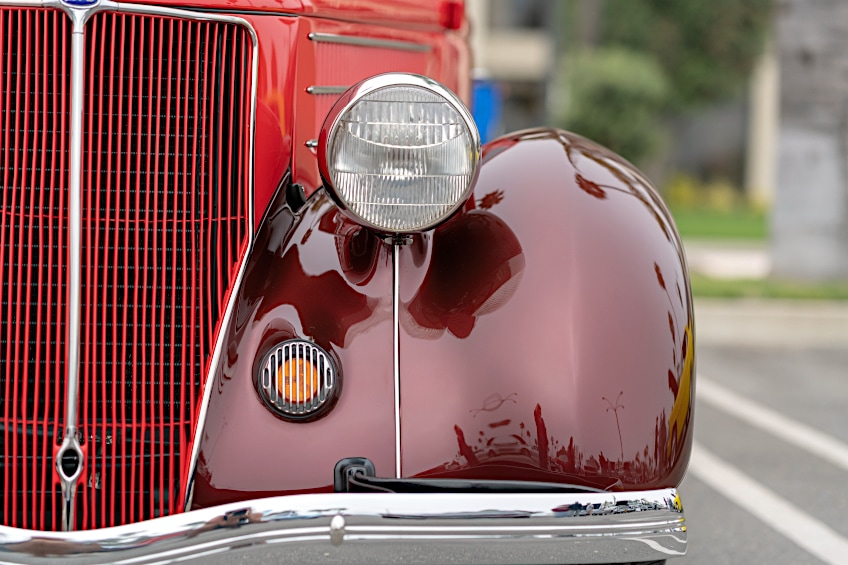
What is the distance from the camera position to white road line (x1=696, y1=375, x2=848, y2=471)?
4551 mm

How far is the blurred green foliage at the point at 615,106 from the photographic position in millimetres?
19703

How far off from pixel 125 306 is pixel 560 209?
2.96 ft

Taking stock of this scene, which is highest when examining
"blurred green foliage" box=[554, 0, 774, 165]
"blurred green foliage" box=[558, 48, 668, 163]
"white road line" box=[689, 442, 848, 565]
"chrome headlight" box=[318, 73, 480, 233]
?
"blurred green foliage" box=[554, 0, 774, 165]

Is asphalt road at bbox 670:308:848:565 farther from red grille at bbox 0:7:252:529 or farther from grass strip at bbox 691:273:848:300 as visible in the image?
red grille at bbox 0:7:252:529

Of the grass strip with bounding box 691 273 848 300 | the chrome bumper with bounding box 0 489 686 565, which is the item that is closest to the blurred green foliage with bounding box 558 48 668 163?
the grass strip with bounding box 691 273 848 300

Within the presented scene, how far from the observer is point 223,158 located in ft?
7.39

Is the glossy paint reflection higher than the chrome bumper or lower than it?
higher

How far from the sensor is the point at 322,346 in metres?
2.13

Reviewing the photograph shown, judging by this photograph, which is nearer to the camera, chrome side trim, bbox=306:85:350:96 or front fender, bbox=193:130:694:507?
front fender, bbox=193:130:694:507

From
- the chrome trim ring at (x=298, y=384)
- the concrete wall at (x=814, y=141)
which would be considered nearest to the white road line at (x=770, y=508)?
the chrome trim ring at (x=298, y=384)

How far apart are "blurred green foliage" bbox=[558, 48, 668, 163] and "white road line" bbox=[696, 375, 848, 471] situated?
14.1 meters

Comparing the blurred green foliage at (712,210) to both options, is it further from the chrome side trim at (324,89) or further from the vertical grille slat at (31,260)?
the vertical grille slat at (31,260)

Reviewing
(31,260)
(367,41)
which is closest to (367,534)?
(31,260)

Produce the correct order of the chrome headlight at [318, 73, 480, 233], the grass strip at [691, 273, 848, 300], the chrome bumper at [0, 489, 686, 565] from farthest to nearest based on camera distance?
1. the grass strip at [691, 273, 848, 300]
2. the chrome headlight at [318, 73, 480, 233]
3. the chrome bumper at [0, 489, 686, 565]
